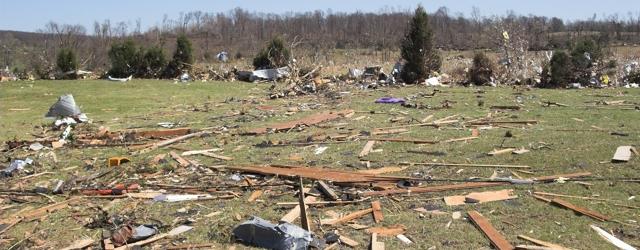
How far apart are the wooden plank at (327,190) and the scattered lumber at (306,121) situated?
3714 mm

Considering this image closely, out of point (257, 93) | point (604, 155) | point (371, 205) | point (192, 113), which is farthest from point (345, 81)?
point (371, 205)

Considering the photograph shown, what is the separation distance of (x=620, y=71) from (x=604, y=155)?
12.9 metres

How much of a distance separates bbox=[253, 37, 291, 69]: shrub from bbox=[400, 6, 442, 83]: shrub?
16.1 feet

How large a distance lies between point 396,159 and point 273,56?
53.4 ft

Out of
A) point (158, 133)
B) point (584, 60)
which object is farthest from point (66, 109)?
point (584, 60)

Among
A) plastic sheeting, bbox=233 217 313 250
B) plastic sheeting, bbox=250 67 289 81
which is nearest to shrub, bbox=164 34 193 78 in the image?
plastic sheeting, bbox=250 67 289 81

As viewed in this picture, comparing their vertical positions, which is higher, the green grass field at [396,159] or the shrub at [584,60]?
the shrub at [584,60]

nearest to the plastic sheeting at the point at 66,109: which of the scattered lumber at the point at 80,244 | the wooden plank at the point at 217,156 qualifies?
the wooden plank at the point at 217,156

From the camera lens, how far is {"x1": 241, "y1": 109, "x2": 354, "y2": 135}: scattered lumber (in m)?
9.45

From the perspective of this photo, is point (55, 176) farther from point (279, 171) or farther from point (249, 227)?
point (249, 227)

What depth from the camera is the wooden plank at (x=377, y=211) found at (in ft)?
15.6

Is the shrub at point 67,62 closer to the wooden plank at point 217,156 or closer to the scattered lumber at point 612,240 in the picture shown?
the wooden plank at point 217,156

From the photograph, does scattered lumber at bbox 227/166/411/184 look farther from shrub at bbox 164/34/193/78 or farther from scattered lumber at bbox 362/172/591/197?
shrub at bbox 164/34/193/78

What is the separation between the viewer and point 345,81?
19438 mm
